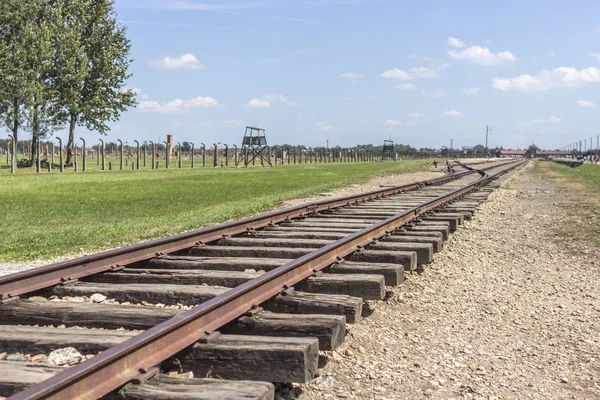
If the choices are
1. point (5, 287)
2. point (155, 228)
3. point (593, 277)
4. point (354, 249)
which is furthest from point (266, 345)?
point (155, 228)

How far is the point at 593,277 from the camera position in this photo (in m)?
7.48

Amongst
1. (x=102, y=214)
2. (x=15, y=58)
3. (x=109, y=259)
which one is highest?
(x=15, y=58)

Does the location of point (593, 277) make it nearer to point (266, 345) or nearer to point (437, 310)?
point (437, 310)

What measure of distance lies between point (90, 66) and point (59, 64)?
114 inches

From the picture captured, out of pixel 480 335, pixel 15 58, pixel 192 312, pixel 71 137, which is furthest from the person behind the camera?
pixel 71 137

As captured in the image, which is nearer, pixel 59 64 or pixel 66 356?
pixel 66 356

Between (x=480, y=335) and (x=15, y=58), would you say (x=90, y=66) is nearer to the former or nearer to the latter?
(x=15, y=58)

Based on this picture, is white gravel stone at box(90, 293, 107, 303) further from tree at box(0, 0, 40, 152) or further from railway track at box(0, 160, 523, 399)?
A: tree at box(0, 0, 40, 152)

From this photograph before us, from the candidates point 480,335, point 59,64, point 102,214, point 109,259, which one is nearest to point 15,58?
point 59,64

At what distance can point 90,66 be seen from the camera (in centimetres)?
4678

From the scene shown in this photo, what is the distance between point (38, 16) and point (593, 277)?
144ft

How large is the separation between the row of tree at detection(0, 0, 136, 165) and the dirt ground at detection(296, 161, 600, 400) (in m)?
38.0

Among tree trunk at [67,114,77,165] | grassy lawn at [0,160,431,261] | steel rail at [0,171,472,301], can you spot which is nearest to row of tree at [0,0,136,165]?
tree trunk at [67,114,77,165]

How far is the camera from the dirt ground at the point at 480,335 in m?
3.99
